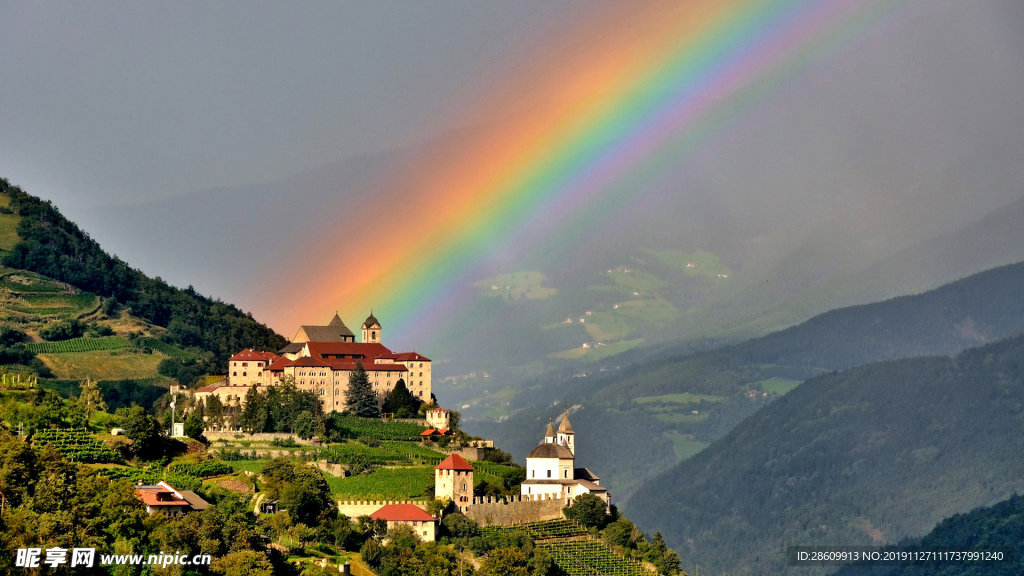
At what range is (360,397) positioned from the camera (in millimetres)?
104438

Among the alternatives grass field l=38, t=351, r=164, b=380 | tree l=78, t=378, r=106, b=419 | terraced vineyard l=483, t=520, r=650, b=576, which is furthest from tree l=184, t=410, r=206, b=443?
grass field l=38, t=351, r=164, b=380

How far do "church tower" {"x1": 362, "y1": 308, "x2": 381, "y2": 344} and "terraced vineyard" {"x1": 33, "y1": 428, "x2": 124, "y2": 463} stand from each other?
43184mm

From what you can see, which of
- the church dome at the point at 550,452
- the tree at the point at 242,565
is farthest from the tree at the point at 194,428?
the tree at the point at 242,565

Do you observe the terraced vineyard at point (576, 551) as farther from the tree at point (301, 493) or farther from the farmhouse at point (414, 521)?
the tree at point (301, 493)

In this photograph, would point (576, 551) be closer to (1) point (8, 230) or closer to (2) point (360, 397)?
(2) point (360, 397)

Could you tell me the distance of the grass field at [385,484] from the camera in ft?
287

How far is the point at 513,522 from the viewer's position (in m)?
89.4

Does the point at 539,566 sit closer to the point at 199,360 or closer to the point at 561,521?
the point at 561,521

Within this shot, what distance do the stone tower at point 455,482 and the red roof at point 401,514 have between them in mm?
3549

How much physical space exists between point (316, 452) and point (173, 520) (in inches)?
1024

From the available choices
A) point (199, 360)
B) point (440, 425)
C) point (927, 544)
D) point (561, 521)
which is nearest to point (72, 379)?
point (199, 360)

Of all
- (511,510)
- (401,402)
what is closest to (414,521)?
(511,510)

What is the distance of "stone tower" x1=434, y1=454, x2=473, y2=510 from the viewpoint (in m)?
88.0

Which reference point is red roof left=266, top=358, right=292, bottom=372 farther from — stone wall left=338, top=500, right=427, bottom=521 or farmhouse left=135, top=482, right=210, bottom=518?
farmhouse left=135, top=482, right=210, bottom=518
